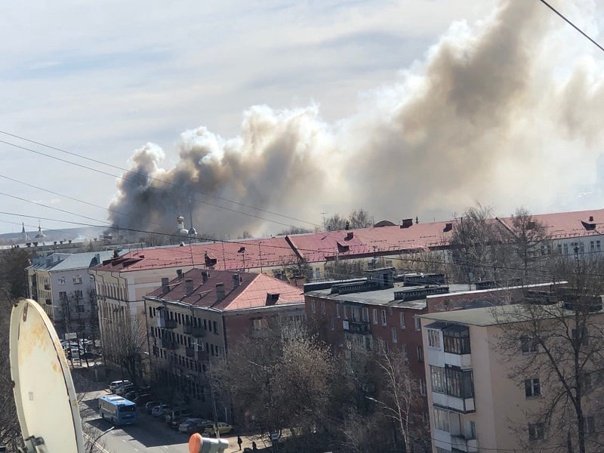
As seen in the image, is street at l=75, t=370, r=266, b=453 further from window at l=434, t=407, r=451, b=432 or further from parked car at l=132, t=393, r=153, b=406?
window at l=434, t=407, r=451, b=432

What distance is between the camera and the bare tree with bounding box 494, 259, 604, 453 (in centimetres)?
2209

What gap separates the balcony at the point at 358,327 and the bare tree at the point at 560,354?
737cm

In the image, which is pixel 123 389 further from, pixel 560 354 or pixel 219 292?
pixel 560 354

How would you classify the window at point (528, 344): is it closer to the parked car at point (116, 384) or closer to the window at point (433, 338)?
the window at point (433, 338)

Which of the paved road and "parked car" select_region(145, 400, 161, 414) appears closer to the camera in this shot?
the paved road

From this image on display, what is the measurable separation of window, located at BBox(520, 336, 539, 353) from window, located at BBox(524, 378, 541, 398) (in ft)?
2.44

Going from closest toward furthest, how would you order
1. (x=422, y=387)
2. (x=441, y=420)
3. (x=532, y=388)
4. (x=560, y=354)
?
(x=560, y=354) → (x=532, y=388) → (x=441, y=420) → (x=422, y=387)

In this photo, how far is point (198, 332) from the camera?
38500 mm

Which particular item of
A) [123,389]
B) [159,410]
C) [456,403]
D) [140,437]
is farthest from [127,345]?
[456,403]

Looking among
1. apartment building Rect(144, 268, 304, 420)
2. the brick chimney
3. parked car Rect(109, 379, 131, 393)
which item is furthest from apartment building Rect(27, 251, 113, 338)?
the brick chimney

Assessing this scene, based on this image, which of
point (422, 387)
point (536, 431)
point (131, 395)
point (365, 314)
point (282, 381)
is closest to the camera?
point (536, 431)

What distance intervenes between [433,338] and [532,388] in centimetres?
282

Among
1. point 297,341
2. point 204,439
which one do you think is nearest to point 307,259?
point 297,341

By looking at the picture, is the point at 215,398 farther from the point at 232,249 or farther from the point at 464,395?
the point at 232,249
